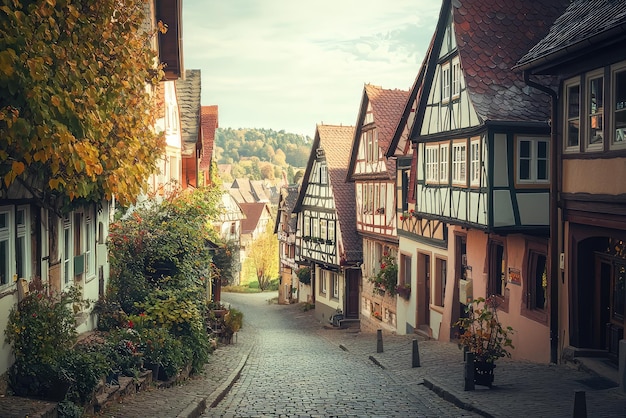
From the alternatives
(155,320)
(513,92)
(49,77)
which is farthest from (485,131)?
(49,77)

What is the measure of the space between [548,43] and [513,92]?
4072 mm

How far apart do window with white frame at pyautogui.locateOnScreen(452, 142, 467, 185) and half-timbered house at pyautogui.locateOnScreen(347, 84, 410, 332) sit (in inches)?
382

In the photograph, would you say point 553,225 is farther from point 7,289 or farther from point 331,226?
point 331,226

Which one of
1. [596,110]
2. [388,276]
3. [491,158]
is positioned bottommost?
[388,276]

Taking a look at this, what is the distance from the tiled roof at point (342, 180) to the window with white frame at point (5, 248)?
25.9m

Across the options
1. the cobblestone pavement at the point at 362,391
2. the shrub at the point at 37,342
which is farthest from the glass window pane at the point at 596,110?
the shrub at the point at 37,342

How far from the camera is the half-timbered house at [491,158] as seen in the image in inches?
702

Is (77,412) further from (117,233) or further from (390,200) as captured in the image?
(390,200)

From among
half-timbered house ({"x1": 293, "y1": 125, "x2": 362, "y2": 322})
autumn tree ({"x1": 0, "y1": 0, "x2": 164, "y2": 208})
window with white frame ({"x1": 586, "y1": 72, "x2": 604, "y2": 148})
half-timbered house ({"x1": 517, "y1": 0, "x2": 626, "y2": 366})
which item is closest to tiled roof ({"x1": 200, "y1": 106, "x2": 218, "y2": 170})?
half-timbered house ({"x1": 293, "y1": 125, "x2": 362, "y2": 322})

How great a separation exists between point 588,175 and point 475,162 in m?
5.19

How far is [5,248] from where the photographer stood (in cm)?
1073

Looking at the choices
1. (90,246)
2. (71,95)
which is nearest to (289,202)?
(90,246)

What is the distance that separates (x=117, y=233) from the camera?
19.2 metres

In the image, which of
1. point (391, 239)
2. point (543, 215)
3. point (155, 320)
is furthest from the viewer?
point (391, 239)
